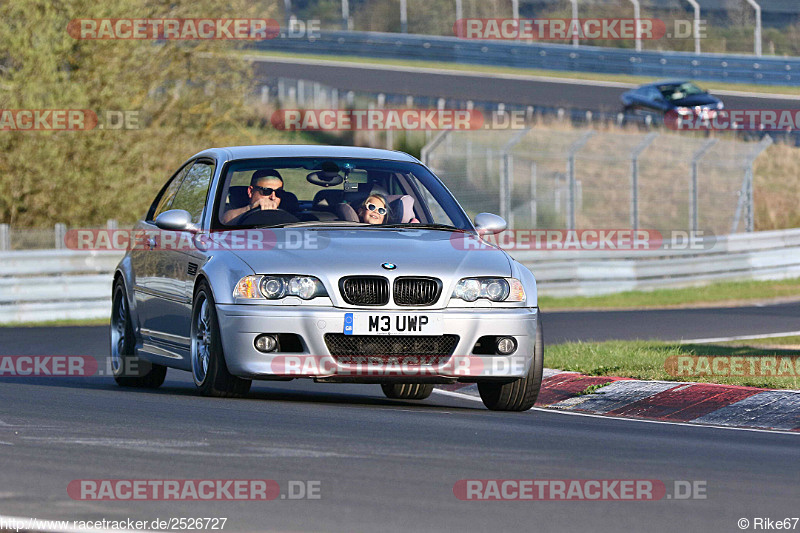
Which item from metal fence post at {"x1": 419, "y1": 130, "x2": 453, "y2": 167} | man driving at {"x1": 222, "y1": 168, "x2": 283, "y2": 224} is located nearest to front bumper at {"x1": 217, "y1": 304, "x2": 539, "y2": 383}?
man driving at {"x1": 222, "y1": 168, "x2": 283, "y2": 224}

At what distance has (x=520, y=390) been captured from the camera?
33.2 feet

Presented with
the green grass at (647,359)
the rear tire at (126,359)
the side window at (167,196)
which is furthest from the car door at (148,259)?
the green grass at (647,359)

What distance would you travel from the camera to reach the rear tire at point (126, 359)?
38.9 ft

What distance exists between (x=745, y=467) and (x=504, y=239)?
19.2 m

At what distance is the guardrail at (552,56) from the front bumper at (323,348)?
36910 millimetres

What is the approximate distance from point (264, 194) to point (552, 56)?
41.5 meters

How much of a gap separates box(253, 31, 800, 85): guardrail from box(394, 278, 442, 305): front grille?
37.0m

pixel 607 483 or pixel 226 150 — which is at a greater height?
pixel 226 150

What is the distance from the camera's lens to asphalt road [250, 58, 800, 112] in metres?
44.1

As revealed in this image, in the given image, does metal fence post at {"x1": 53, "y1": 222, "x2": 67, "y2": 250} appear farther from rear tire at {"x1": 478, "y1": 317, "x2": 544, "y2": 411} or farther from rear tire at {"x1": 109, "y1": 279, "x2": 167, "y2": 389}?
rear tire at {"x1": 478, "y1": 317, "x2": 544, "y2": 411}

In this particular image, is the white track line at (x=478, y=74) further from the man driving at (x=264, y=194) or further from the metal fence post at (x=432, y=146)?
the man driving at (x=264, y=194)

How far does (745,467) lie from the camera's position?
736cm

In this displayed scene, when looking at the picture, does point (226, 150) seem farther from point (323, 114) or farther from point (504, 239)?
point (323, 114)

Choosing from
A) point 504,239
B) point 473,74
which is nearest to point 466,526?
point 504,239
